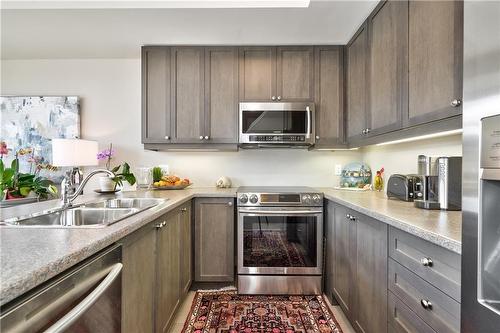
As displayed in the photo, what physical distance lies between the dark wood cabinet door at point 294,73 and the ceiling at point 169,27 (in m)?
0.09

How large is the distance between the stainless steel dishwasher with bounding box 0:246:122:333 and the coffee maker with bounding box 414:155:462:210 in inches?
58.3

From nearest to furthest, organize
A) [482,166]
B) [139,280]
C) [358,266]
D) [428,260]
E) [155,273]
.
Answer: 1. [482,166]
2. [428,260]
3. [139,280]
4. [155,273]
5. [358,266]

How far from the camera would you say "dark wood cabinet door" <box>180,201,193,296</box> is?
1952 mm

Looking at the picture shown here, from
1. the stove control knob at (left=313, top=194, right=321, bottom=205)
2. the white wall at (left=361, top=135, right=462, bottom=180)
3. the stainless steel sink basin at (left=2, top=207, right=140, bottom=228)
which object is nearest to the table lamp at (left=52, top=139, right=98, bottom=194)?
the stainless steel sink basin at (left=2, top=207, right=140, bottom=228)

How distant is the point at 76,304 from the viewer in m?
0.72

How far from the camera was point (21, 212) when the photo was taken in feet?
4.16

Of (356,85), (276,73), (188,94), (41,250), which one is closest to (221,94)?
Answer: (188,94)

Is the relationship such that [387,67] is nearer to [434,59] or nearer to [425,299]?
[434,59]

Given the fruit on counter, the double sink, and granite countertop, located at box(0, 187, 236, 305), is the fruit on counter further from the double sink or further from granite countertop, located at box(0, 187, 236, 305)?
granite countertop, located at box(0, 187, 236, 305)

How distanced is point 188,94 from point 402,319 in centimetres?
235

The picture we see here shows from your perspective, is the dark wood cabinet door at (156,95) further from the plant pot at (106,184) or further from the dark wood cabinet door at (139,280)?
the dark wood cabinet door at (139,280)

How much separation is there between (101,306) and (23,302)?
1.13 ft

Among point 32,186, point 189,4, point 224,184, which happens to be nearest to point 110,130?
point 32,186

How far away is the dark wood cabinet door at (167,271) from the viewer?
1432 millimetres
